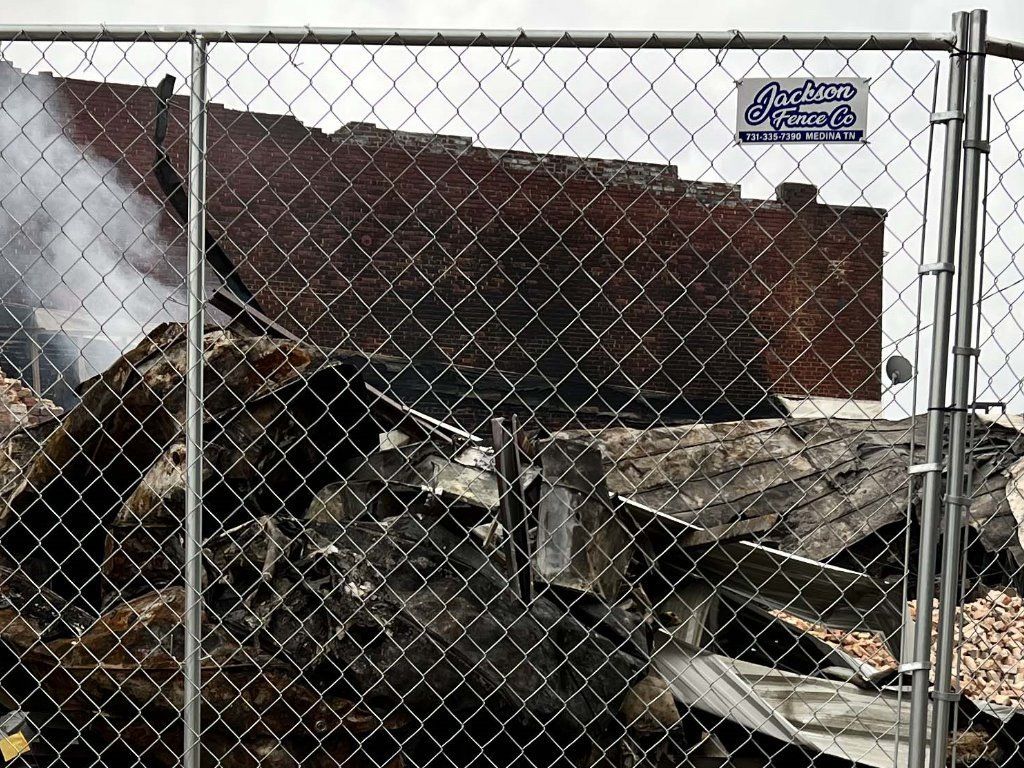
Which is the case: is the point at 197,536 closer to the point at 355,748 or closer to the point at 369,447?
the point at 355,748

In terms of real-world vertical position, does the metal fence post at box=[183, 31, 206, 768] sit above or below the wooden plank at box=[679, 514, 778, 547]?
below

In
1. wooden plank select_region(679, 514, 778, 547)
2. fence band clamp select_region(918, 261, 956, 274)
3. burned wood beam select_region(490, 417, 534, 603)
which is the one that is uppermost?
fence band clamp select_region(918, 261, 956, 274)

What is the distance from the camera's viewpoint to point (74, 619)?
354cm

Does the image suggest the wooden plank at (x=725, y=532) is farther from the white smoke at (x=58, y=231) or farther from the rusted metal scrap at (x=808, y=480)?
the white smoke at (x=58, y=231)

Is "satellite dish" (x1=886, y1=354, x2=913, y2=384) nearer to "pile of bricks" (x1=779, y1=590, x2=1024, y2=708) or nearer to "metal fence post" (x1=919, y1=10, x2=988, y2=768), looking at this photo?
"metal fence post" (x1=919, y1=10, x2=988, y2=768)

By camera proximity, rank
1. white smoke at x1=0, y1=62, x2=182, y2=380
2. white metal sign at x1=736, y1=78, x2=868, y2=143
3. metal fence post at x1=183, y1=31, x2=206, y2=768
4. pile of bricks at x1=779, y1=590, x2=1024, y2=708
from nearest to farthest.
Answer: white metal sign at x1=736, y1=78, x2=868, y2=143 → metal fence post at x1=183, y1=31, x2=206, y2=768 → pile of bricks at x1=779, y1=590, x2=1024, y2=708 → white smoke at x1=0, y1=62, x2=182, y2=380

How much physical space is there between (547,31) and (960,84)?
3.51ft

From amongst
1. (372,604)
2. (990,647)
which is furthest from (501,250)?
(372,604)

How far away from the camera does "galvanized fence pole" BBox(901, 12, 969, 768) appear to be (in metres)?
2.61

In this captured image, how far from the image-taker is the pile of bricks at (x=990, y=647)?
6102 mm

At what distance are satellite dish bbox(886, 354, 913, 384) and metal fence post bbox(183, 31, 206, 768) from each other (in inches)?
74.2

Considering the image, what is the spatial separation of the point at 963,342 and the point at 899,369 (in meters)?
0.17

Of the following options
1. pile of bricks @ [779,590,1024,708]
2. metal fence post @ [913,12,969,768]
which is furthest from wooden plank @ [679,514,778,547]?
metal fence post @ [913,12,969,768]

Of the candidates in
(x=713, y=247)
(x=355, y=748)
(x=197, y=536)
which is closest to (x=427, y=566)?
(x=355, y=748)
